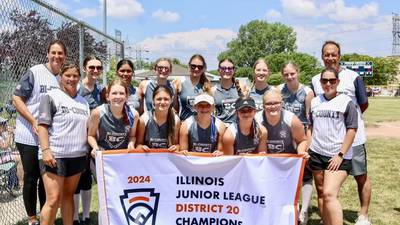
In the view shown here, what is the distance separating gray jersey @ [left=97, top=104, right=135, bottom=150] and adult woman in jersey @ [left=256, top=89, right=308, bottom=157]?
1461 mm

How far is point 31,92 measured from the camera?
494 centimetres

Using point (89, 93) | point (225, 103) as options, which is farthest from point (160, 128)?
point (89, 93)

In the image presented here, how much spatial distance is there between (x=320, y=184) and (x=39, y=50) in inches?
167

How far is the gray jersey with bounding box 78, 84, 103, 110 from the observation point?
564 cm

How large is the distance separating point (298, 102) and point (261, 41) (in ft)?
330

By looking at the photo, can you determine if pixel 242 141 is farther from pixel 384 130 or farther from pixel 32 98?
pixel 384 130

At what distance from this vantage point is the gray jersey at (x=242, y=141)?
4.79m

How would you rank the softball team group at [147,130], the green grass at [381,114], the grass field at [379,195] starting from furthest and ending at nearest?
the green grass at [381,114]
the grass field at [379,195]
the softball team group at [147,130]

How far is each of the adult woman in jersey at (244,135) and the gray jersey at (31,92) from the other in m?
2.08

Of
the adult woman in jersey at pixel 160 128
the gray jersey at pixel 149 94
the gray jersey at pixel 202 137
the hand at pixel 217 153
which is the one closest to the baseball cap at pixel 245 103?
the gray jersey at pixel 202 137

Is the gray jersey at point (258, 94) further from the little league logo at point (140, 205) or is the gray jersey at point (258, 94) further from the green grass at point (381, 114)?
the green grass at point (381, 114)

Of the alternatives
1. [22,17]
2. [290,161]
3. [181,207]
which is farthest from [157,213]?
[22,17]

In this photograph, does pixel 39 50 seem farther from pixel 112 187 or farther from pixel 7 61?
pixel 112 187

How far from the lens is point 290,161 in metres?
4.68
